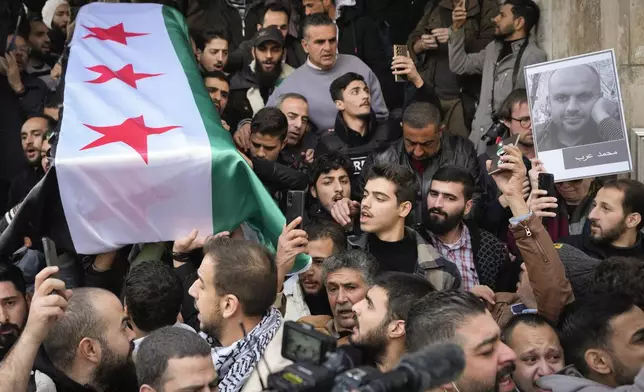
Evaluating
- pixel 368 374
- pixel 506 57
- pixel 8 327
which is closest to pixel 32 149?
pixel 8 327

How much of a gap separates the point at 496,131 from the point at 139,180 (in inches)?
108

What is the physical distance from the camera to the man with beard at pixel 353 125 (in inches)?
300

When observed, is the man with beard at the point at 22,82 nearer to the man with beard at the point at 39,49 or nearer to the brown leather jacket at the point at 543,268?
the man with beard at the point at 39,49

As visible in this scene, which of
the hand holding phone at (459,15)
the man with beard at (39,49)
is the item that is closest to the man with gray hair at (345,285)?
the hand holding phone at (459,15)

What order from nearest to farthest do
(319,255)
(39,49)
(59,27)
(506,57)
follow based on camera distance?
(319,255) → (506,57) → (59,27) → (39,49)

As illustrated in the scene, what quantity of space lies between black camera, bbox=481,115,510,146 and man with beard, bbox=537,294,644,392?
2834mm

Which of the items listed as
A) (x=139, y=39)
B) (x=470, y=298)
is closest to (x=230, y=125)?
(x=139, y=39)

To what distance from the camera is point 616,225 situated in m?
6.27

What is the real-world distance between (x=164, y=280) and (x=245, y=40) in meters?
4.41

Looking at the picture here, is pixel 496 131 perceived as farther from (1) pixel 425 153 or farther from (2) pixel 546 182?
(2) pixel 546 182

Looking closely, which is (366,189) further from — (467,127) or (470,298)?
(467,127)

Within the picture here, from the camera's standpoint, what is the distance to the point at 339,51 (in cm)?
941

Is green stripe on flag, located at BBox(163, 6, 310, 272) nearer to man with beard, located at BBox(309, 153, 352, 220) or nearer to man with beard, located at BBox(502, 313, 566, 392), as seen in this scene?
man with beard, located at BBox(309, 153, 352, 220)

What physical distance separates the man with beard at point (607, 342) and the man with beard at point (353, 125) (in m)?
2.84
